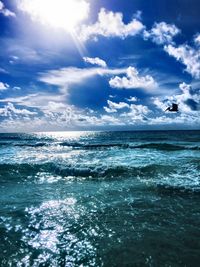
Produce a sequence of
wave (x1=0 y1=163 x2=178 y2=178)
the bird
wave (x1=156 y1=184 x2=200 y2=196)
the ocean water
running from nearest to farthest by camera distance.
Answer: the ocean water < the bird < wave (x1=156 y1=184 x2=200 y2=196) < wave (x1=0 y1=163 x2=178 y2=178)

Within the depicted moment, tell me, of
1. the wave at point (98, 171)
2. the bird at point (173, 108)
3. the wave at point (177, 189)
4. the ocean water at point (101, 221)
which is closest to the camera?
the ocean water at point (101, 221)

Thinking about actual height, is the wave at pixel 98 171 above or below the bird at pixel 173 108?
below

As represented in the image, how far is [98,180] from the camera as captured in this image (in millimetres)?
14555

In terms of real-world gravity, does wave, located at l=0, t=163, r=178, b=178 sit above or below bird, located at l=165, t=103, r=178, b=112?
below

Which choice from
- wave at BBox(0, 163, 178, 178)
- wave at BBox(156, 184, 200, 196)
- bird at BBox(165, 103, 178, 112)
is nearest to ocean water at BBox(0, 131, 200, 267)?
wave at BBox(156, 184, 200, 196)

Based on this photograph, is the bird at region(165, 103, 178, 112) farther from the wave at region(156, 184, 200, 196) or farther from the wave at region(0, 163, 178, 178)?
the wave at region(0, 163, 178, 178)

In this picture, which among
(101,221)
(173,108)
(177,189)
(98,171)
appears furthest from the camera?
(98,171)

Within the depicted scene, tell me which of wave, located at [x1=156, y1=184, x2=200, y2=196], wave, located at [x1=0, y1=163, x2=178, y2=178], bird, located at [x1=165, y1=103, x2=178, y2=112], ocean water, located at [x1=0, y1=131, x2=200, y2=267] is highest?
bird, located at [x1=165, y1=103, x2=178, y2=112]

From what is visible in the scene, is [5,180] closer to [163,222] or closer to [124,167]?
[124,167]

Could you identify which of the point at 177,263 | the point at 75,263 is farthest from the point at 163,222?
the point at 75,263

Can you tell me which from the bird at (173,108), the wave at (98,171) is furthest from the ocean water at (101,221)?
the bird at (173,108)

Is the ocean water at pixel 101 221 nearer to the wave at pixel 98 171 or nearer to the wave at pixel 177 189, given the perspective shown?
the wave at pixel 177 189

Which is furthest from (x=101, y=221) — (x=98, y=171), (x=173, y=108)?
(x=98, y=171)

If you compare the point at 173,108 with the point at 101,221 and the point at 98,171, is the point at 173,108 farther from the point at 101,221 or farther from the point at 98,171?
the point at 98,171
